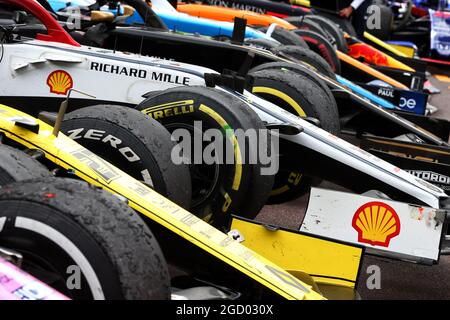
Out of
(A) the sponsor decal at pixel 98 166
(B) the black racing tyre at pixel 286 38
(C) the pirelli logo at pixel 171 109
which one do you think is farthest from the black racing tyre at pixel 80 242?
(B) the black racing tyre at pixel 286 38

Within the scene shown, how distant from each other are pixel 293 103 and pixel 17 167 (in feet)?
9.53

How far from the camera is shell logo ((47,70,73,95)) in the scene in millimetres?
5148

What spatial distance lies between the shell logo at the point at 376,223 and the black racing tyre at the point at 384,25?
30.1ft

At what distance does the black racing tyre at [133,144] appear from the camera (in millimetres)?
3826

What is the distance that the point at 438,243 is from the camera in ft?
14.3

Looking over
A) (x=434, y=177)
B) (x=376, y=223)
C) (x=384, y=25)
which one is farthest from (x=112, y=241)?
(x=384, y=25)

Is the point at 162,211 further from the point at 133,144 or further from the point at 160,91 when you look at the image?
the point at 160,91

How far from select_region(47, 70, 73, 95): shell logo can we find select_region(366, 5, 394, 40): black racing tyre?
8.83 m

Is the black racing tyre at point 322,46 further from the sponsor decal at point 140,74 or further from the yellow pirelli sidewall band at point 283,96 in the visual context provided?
the sponsor decal at point 140,74

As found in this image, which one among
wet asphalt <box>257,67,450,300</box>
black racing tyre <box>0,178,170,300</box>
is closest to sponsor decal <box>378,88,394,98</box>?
wet asphalt <box>257,67,450,300</box>

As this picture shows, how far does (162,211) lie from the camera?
321cm
